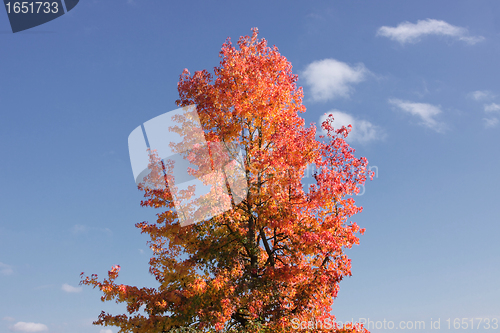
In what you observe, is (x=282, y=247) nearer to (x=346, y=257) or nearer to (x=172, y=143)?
(x=346, y=257)

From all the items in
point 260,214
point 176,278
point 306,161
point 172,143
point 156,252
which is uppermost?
point 172,143

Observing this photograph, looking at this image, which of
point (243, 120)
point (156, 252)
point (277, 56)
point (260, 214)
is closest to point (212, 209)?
point (260, 214)

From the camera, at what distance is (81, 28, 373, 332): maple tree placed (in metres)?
15.1

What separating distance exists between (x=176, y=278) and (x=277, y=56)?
428 inches

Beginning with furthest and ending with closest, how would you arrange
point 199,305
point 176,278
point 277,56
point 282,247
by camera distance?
point 277,56, point 282,247, point 176,278, point 199,305

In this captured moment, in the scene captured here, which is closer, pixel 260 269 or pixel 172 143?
pixel 260 269

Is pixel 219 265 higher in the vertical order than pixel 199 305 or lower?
higher

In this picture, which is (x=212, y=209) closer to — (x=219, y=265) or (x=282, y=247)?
(x=219, y=265)

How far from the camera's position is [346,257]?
50.9 ft

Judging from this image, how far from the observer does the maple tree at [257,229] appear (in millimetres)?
15078

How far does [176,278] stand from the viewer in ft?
52.1

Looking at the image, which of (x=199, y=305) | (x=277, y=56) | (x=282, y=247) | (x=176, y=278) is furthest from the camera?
(x=277, y=56)

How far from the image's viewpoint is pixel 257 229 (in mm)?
17438

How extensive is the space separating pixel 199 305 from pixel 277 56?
11.4 meters
